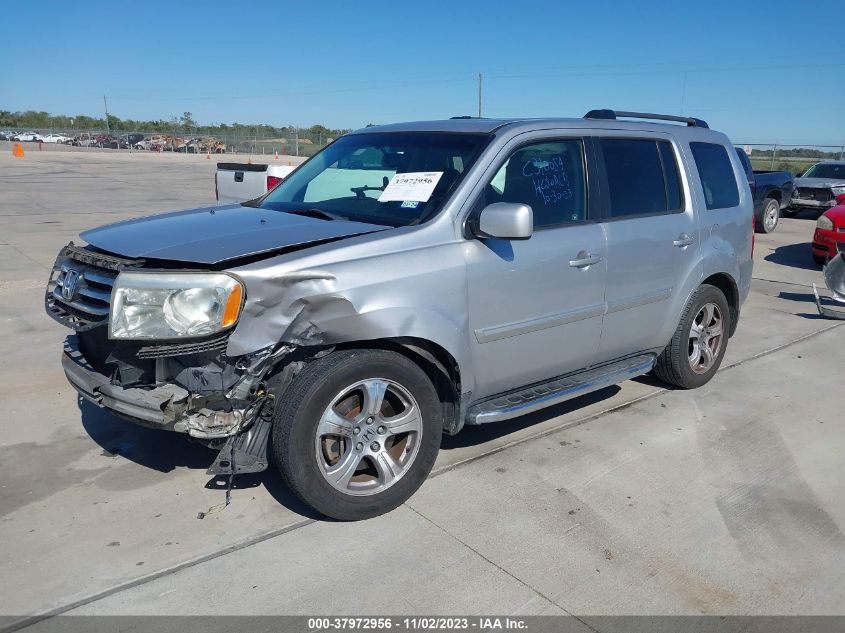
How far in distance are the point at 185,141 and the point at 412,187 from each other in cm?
6125

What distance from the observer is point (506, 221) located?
365 centimetres

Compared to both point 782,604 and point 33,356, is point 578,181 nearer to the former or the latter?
point 782,604

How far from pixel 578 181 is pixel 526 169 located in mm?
424

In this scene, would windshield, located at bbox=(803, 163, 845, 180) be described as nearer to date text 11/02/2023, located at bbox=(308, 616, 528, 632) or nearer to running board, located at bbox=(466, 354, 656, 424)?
running board, located at bbox=(466, 354, 656, 424)

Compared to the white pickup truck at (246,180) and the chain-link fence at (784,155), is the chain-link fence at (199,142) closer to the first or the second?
the chain-link fence at (784,155)

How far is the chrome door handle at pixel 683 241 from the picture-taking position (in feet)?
16.5

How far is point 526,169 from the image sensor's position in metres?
4.22

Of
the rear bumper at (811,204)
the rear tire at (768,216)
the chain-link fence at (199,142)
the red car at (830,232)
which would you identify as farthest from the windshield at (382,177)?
the chain-link fence at (199,142)

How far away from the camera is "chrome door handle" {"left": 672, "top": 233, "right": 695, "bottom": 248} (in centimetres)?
502

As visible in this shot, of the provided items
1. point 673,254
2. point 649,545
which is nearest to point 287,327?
point 649,545

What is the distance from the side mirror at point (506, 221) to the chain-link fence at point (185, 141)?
4712 cm

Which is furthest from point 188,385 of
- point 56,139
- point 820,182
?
point 56,139

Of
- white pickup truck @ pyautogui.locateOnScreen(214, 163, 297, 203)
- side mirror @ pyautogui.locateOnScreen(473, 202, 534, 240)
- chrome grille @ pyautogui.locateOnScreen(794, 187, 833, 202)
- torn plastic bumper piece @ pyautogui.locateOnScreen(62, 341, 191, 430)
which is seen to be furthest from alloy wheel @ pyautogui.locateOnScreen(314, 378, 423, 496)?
chrome grille @ pyautogui.locateOnScreen(794, 187, 833, 202)

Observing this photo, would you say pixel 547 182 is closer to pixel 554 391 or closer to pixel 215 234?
pixel 554 391
